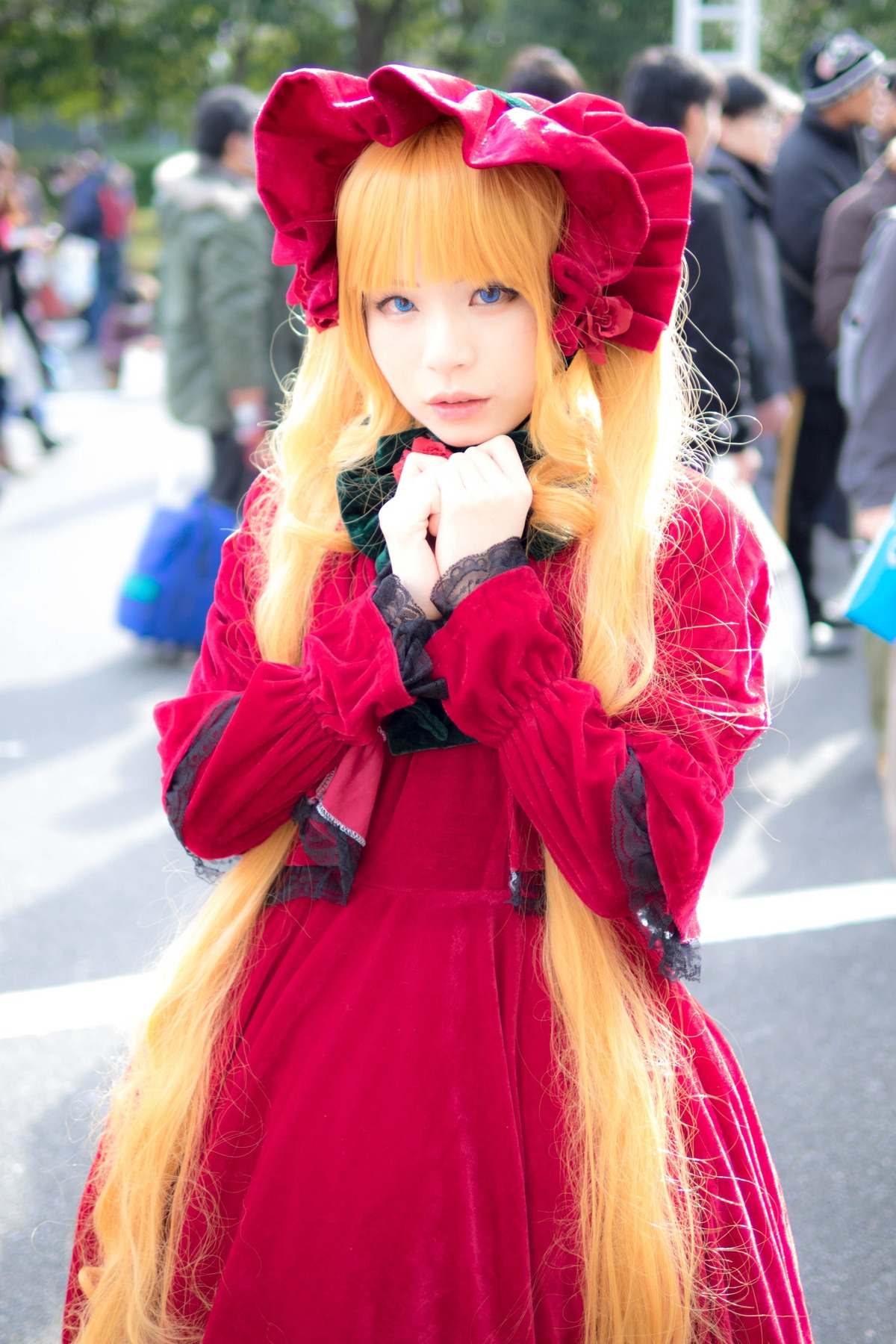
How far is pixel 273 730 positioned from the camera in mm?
1423

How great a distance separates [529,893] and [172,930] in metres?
0.86

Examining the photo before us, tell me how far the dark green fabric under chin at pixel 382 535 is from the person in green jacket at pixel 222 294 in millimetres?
3241

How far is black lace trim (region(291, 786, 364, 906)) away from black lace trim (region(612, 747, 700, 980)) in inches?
12.7

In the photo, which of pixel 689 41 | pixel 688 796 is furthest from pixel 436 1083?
pixel 689 41

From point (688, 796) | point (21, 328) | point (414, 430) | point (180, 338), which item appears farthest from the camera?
point (21, 328)

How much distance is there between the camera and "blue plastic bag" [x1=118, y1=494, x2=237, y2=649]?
16.3 ft

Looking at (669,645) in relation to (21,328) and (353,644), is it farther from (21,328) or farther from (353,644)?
(21,328)

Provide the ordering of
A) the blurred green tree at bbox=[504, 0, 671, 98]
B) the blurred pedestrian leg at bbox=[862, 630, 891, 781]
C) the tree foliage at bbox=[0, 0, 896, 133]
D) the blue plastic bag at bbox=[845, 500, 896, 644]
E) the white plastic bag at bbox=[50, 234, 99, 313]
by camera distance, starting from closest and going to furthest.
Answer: the blue plastic bag at bbox=[845, 500, 896, 644]
the blurred pedestrian leg at bbox=[862, 630, 891, 781]
the white plastic bag at bbox=[50, 234, 99, 313]
the blurred green tree at bbox=[504, 0, 671, 98]
the tree foliage at bbox=[0, 0, 896, 133]

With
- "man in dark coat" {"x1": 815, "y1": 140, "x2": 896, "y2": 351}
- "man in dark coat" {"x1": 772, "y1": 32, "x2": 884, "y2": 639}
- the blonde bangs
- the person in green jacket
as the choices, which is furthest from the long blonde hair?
"man in dark coat" {"x1": 772, "y1": 32, "x2": 884, "y2": 639}

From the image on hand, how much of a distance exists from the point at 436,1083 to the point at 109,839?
2552 mm

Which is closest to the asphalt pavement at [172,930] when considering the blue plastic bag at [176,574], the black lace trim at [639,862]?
the blue plastic bag at [176,574]

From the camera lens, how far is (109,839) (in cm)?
375

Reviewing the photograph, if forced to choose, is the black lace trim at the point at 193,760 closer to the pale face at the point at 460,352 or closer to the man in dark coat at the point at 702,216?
the pale face at the point at 460,352

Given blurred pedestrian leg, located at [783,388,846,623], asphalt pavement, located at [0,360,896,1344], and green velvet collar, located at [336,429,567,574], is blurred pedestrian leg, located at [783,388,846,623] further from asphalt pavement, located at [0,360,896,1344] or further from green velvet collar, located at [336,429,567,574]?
green velvet collar, located at [336,429,567,574]
